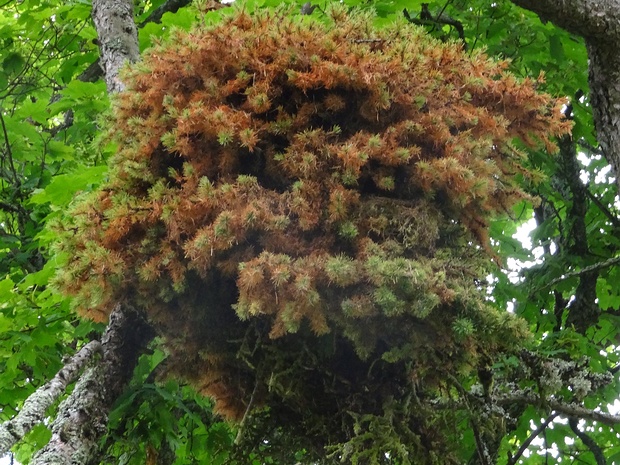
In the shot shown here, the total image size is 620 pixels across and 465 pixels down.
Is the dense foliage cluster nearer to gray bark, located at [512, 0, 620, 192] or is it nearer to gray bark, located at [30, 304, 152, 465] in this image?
gray bark, located at [30, 304, 152, 465]

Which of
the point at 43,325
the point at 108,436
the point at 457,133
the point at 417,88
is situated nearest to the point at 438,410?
the point at 457,133

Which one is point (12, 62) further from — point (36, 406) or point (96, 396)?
point (36, 406)

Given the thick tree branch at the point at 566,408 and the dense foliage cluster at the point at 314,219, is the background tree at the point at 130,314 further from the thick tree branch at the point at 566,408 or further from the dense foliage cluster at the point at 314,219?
the dense foliage cluster at the point at 314,219

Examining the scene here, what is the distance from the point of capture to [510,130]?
1919 millimetres

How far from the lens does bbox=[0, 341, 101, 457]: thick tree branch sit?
54.4 inches

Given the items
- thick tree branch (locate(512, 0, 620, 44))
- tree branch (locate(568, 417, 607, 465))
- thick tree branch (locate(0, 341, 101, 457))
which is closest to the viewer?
thick tree branch (locate(0, 341, 101, 457))

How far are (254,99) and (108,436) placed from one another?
1570 millimetres

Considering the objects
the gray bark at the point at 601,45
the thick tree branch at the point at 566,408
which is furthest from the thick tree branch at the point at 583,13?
the thick tree branch at the point at 566,408

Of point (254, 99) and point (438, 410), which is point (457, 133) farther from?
point (438, 410)

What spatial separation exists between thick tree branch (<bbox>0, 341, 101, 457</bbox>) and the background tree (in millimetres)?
95

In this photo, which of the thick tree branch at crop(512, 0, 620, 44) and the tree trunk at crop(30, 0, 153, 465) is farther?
the thick tree branch at crop(512, 0, 620, 44)

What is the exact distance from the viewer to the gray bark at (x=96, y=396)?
162cm

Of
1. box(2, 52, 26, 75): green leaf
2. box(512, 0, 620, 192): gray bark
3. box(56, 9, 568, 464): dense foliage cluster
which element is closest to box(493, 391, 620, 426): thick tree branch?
box(56, 9, 568, 464): dense foliage cluster

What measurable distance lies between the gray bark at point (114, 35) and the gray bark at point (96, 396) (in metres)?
1.04
